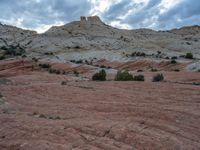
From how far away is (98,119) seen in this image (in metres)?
10.8

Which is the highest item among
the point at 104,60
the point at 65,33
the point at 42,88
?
the point at 65,33

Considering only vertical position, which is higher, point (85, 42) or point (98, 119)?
point (85, 42)

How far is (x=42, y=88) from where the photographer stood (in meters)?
19.1

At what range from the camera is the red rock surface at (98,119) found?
27.6 ft

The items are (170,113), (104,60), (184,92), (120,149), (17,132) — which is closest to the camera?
(120,149)

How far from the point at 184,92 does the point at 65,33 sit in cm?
6672

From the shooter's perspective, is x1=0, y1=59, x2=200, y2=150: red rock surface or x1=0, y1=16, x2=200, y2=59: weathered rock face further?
x1=0, y1=16, x2=200, y2=59: weathered rock face

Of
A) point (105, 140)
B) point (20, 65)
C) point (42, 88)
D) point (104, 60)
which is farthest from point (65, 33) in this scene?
point (105, 140)

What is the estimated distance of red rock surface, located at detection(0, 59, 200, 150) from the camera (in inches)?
332

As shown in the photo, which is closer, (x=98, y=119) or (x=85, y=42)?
(x=98, y=119)

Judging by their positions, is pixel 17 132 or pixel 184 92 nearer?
pixel 17 132

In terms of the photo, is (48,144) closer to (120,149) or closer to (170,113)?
(120,149)

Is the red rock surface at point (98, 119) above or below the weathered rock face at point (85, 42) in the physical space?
below

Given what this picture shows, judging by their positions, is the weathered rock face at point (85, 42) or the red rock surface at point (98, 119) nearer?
the red rock surface at point (98, 119)
